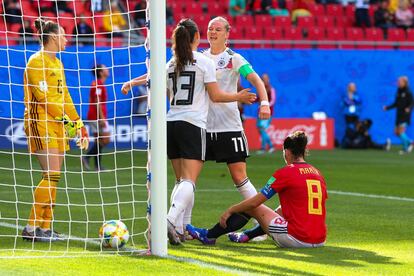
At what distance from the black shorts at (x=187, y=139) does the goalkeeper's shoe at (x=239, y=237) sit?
2.65ft

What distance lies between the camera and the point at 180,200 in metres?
9.30

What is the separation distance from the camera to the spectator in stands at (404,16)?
103 ft

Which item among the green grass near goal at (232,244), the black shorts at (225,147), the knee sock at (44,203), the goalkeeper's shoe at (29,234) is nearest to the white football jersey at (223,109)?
the black shorts at (225,147)

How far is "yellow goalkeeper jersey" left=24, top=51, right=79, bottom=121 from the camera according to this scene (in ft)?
31.6

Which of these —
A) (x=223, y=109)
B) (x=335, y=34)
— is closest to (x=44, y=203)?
(x=223, y=109)

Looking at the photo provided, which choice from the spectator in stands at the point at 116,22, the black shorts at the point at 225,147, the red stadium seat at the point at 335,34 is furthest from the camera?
the red stadium seat at the point at 335,34

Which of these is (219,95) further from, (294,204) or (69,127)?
(69,127)

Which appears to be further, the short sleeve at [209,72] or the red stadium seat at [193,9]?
the red stadium seat at [193,9]

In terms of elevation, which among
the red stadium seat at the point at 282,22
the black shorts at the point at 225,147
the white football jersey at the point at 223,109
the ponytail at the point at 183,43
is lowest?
the black shorts at the point at 225,147

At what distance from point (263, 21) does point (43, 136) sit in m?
20.5

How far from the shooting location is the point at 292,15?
30.6m

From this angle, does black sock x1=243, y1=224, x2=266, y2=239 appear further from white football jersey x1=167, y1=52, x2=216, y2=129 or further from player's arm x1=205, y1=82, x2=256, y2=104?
player's arm x1=205, y1=82, x2=256, y2=104

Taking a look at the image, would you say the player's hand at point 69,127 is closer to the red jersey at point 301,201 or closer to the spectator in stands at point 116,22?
the red jersey at point 301,201

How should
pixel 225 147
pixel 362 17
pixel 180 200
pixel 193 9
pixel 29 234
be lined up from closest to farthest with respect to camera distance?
pixel 180 200, pixel 29 234, pixel 225 147, pixel 193 9, pixel 362 17
